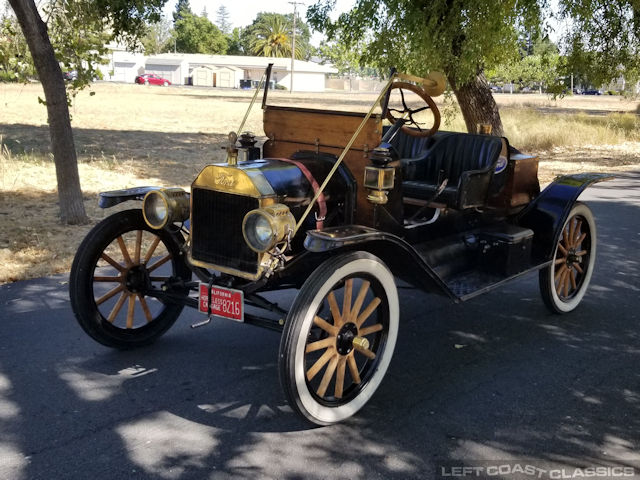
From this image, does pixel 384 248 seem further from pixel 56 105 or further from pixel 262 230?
pixel 56 105

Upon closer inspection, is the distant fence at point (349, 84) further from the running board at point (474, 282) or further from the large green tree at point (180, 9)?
the running board at point (474, 282)

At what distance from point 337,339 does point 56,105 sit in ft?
16.5

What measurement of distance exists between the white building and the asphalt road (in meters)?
72.5

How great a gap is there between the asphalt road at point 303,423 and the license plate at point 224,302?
48cm

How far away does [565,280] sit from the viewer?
17.2 feet

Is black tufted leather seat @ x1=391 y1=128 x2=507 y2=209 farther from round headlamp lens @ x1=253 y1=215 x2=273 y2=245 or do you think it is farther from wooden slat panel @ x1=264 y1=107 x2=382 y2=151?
round headlamp lens @ x1=253 y1=215 x2=273 y2=245

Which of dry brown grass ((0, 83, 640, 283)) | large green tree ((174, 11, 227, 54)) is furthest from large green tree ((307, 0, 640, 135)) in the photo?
large green tree ((174, 11, 227, 54))

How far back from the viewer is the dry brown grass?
6.84m

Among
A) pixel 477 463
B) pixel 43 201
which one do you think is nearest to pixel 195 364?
pixel 477 463

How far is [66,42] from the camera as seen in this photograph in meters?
7.56

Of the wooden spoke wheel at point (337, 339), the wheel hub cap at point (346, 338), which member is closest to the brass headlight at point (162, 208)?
the wooden spoke wheel at point (337, 339)

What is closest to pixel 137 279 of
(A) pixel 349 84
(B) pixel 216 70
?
(B) pixel 216 70

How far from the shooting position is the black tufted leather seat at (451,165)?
15.7ft

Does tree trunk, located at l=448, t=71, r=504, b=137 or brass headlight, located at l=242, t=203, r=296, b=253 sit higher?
tree trunk, located at l=448, t=71, r=504, b=137
